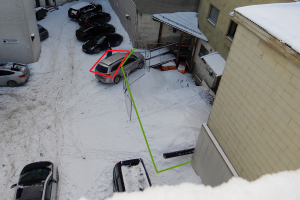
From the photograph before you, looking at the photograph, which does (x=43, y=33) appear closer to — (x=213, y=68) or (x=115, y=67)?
(x=115, y=67)

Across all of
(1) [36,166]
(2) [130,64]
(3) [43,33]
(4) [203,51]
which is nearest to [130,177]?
(1) [36,166]

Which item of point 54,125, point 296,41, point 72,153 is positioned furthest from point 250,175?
point 54,125

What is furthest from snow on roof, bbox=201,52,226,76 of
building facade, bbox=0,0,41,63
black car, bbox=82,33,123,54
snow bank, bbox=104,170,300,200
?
building facade, bbox=0,0,41,63

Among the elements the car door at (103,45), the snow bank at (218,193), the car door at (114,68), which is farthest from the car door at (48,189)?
the car door at (103,45)

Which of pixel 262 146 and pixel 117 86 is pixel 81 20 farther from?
pixel 262 146

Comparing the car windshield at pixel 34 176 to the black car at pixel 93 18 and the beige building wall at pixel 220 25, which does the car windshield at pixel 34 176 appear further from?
the black car at pixel 93 18
